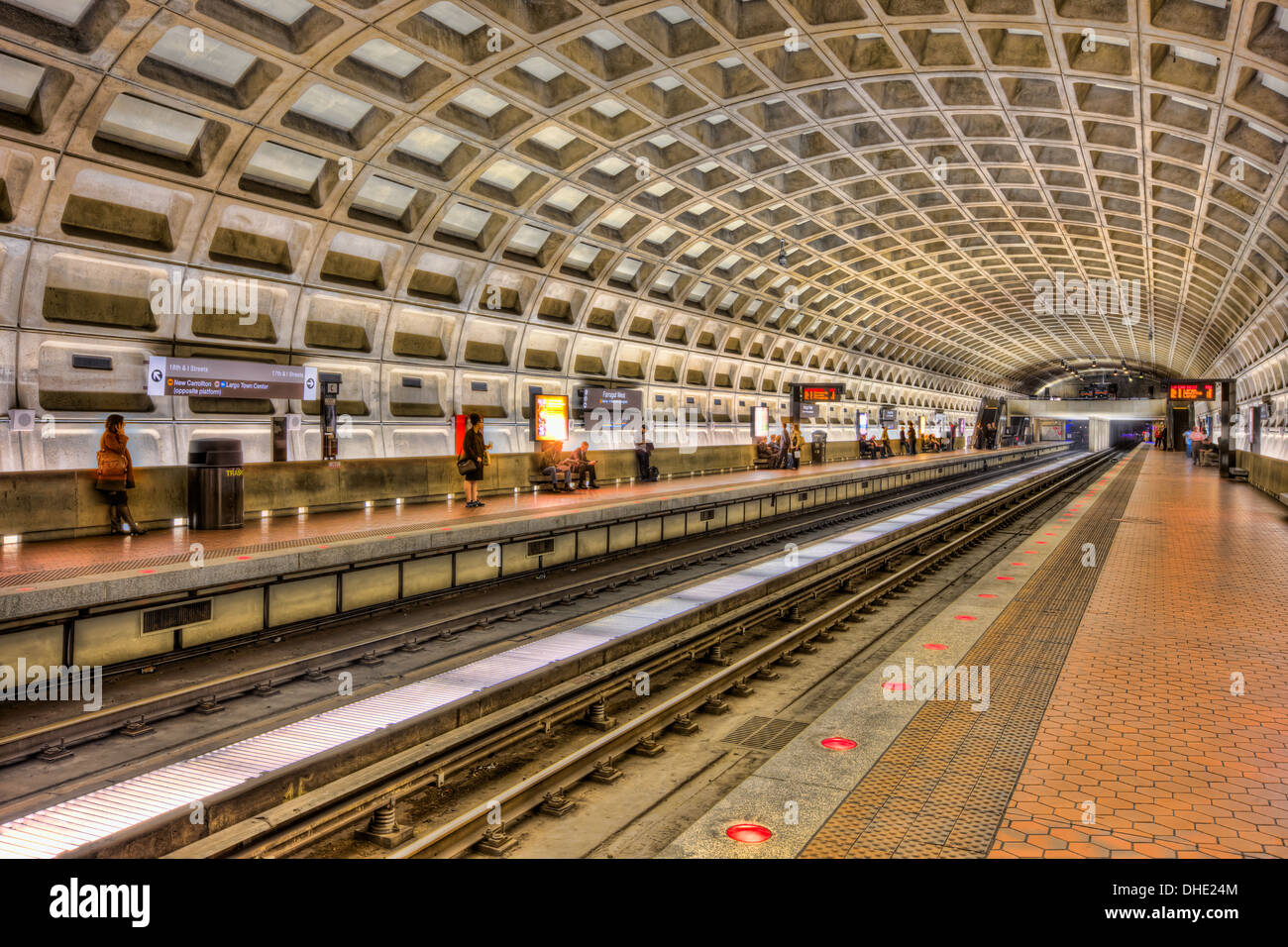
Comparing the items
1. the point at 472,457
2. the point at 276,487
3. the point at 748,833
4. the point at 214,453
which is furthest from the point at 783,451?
the point at 748,833

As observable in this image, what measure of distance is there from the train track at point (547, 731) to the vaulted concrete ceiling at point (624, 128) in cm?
931

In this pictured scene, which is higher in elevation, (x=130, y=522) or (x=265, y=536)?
(x=130, y=522)

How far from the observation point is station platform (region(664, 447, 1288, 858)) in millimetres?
4336

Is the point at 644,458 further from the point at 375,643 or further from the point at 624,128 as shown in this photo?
the point at 375,643

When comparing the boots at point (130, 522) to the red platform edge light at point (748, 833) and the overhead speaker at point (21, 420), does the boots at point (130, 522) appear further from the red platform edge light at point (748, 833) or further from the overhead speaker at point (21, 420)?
the red platform edge light at point (748, 833)

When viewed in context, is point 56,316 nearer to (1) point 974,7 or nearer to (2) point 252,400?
(2) point 252,400

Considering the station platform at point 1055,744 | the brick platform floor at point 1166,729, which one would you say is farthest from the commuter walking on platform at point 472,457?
the brick platform floor at point 1166,729

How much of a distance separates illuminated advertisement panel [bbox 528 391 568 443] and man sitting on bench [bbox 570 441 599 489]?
592 mm

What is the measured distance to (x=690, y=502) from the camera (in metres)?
19.1

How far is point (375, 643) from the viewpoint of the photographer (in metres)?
8.94

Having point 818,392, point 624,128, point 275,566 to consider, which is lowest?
point 275,566

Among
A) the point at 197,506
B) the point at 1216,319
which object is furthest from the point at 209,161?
the point at 1216,319

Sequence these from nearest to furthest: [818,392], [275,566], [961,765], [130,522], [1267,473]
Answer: [961,765], [275,566], [130,522], [1267,473], [818,392]

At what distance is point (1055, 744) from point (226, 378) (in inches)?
518
